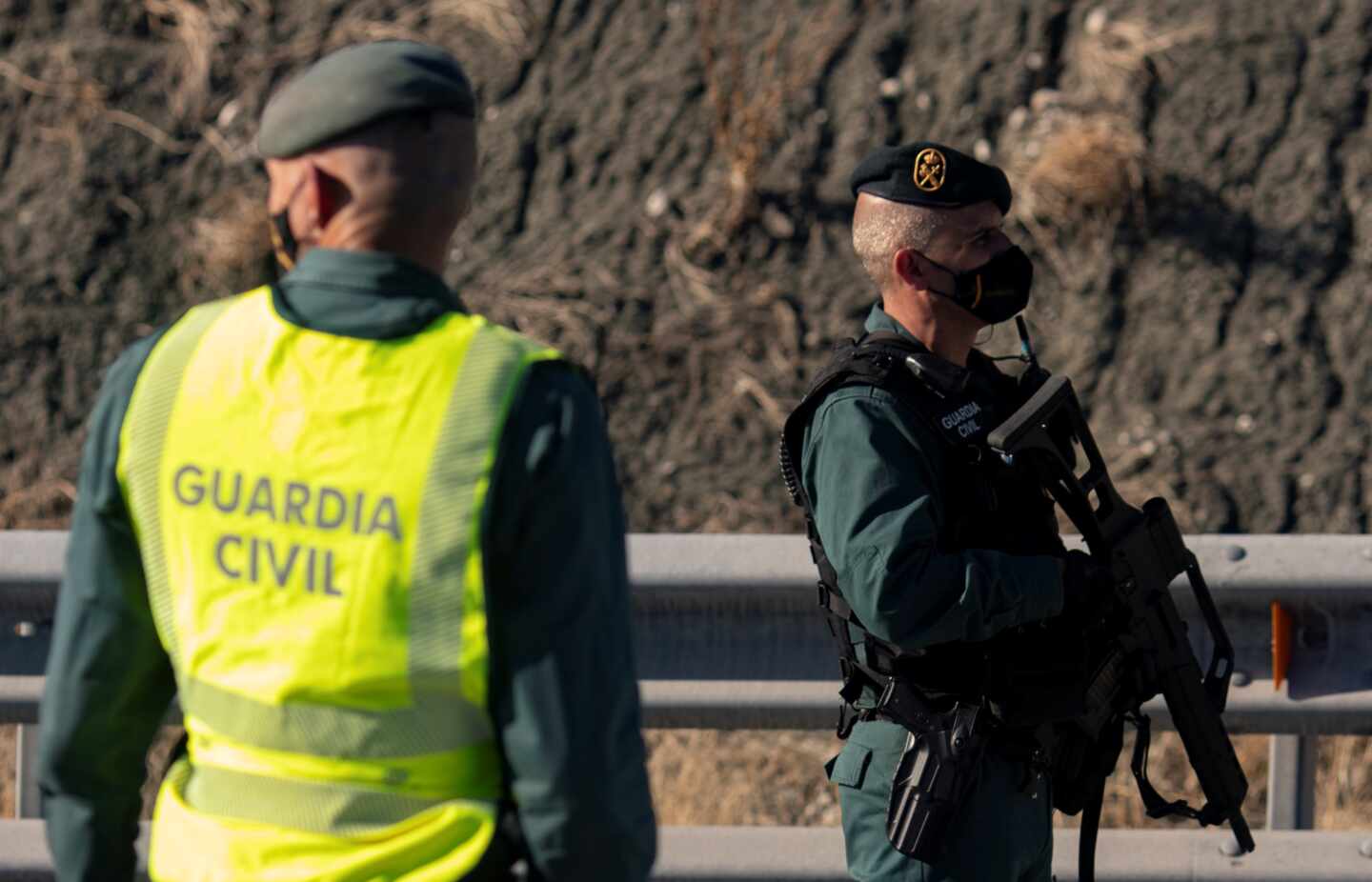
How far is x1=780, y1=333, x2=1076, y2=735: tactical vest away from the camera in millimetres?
2740

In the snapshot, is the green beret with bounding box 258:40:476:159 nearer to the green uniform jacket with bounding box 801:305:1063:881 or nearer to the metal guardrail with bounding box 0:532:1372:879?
the green uniform jacket with bounding box 801:305:1063:881

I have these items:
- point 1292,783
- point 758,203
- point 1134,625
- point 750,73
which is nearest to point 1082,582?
point 1134,625

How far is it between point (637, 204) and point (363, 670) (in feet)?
15.4

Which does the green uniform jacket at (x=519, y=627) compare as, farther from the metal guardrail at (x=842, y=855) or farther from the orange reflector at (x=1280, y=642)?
the orange reflector at (x=1280, y=642)

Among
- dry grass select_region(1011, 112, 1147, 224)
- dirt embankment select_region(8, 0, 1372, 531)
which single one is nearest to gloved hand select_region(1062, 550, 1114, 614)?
dirt embankment select_region(8, 0, 1372, 531)

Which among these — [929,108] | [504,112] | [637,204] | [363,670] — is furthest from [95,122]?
[363,670]

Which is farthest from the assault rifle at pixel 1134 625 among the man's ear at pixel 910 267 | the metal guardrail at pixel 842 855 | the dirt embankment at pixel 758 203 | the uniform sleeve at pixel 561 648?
the dirt embankment at pixel 758 203

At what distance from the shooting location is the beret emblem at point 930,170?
2.88 m

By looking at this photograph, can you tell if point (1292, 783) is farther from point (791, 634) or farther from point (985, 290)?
point (985, 290)

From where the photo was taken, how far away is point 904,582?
102 inches

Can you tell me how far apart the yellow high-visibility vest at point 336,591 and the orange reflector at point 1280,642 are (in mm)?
2221

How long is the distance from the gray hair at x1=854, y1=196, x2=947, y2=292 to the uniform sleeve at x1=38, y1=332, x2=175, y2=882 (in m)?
1.40

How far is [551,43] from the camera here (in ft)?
21.6

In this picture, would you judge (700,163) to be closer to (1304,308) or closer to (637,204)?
(637,204)
